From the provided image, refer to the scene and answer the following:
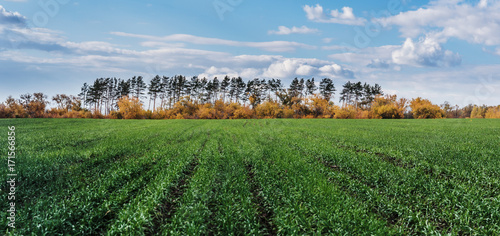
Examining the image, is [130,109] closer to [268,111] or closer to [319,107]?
[268,111]

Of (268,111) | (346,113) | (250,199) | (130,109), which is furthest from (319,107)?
(250,199)

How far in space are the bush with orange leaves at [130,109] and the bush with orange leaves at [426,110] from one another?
8869cm

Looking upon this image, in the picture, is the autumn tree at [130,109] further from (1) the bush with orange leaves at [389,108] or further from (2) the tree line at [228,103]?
(1) the bush with orange leaves at [389,108]

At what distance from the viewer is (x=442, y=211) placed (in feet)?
23.8

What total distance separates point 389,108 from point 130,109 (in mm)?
82873

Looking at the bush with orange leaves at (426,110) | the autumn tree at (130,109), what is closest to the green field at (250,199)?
the autumn tree at (130,109)

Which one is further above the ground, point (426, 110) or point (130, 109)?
point (426, 110)

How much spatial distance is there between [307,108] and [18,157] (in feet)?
275

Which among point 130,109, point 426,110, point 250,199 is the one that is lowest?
point 250,199

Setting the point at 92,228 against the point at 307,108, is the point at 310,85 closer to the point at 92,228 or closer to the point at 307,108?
the point at 307,108

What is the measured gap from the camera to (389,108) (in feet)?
254

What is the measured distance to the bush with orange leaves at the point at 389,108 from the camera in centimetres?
7750

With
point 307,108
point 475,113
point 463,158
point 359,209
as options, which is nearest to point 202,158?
point 359,209

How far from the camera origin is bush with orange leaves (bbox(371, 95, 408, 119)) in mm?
77500
